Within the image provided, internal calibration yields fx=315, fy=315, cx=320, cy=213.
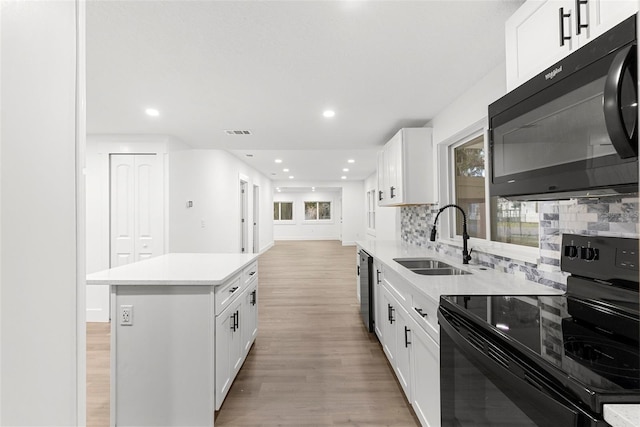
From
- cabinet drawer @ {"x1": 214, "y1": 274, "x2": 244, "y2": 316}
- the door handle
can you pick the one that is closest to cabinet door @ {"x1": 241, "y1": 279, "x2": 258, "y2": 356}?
cabinet drawer @ {"x1": 214, "y1": 274, "x2": 244, "y2": 316}

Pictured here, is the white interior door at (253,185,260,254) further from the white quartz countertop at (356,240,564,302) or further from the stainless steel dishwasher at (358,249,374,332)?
the white quartz countertop at (356,240,564,302)

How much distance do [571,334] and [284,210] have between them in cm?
1369

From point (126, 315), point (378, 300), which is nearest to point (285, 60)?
point (126, 315)

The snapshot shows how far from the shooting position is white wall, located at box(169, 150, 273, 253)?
4398mm

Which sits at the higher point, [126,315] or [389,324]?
[126,315]

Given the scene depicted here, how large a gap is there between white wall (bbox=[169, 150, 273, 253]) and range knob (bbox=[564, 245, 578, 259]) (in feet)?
13.6

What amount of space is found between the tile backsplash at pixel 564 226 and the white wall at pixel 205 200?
12.6 feet

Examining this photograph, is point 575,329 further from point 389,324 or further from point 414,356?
point 389,324

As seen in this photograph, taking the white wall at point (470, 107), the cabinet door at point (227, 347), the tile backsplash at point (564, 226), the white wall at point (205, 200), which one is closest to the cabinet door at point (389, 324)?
the tile backsplash at point (564, 226)

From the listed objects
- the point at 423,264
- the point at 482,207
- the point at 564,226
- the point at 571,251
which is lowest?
the point at 423,264

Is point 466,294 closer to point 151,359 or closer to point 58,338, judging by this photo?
point 58,338

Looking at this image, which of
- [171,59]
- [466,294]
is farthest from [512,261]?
[171,59]

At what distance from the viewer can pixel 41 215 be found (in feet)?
2.18

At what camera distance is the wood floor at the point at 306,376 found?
6.67 feet
